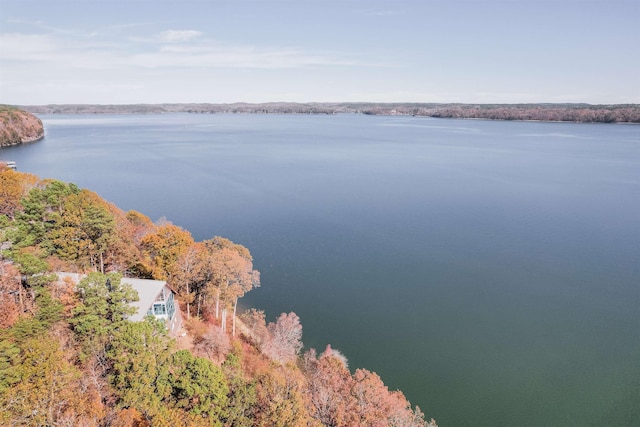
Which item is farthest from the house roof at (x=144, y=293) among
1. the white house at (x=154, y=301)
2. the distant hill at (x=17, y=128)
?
the distant hill at (x=17, y=128)

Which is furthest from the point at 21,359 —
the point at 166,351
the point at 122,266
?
the point at 122,266

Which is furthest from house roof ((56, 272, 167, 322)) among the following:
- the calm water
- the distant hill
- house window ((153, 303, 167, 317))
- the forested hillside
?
the distant hill

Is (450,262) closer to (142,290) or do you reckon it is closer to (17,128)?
(142,290)

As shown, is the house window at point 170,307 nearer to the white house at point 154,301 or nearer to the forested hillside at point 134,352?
the white house at point 154,301

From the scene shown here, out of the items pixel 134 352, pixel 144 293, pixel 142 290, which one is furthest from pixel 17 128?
pixel 134 352

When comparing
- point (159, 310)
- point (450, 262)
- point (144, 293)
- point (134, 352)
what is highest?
point (134, 352)

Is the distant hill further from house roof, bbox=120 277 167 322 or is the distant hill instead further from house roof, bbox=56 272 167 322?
house roof, bbox=120 277 167 322

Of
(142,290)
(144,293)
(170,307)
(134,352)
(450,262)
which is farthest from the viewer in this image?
(450,262)
